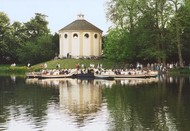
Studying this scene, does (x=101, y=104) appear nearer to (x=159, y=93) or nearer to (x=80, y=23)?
(x=159, y=93)

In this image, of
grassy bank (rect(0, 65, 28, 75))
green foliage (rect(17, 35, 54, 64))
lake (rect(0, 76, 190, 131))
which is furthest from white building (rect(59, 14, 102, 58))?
lake (rect(0, 76, 190, 131))

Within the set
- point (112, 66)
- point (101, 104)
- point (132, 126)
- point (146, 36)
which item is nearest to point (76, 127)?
point (132, 126)

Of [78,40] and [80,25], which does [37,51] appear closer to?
[78,40]

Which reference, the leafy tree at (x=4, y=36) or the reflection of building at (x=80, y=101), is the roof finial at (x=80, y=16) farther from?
the reflection of building at (x=80, y=101)

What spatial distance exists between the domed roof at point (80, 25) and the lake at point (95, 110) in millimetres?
55869

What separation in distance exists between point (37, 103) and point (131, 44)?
4948 centimetres

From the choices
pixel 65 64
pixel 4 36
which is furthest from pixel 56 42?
pixel 65 64

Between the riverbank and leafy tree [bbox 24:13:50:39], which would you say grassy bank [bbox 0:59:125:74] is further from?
leafy tree [bbox 24:13:50:39]

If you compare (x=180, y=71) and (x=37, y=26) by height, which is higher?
(x=37, y=26)

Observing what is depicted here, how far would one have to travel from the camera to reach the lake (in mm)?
25422

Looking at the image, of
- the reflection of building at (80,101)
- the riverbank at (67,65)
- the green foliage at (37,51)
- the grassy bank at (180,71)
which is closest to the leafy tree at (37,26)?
the green foliage at (37,51)

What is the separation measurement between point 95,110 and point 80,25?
7098 centimetres

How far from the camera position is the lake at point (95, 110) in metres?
25.4

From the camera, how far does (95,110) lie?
31.4m
